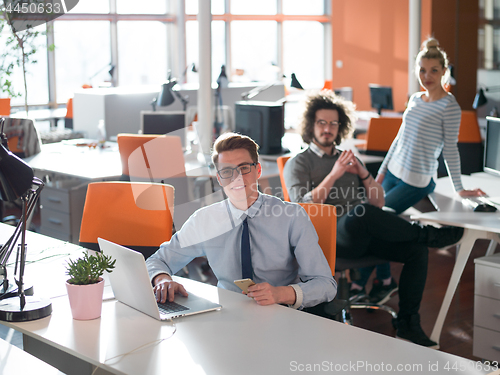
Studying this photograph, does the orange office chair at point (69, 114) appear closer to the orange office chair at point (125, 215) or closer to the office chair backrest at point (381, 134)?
the office chair backrest at point (381, 134)

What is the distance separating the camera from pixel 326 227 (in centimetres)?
217

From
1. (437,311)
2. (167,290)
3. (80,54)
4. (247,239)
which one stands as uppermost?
(80,54)

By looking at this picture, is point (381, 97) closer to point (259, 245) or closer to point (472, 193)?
point (472, 193)

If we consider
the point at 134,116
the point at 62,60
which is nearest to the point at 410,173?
the point at 134,116

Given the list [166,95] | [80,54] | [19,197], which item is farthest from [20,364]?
[80,54]

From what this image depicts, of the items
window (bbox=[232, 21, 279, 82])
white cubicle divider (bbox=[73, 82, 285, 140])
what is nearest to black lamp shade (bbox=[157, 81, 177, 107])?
white cubicle divider (bbox=[73, 82, 285, 140])

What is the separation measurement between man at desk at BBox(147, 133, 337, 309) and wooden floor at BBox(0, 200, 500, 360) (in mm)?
1307

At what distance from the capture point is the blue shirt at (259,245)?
1.90m

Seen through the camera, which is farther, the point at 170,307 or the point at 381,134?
the point at 381,134

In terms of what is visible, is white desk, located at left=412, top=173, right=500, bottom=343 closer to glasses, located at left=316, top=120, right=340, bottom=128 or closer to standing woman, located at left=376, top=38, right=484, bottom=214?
standing woman, located at left=376, top=38, right=484, bottom=214

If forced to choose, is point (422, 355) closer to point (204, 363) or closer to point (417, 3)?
point (204, 363)

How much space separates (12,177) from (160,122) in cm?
325

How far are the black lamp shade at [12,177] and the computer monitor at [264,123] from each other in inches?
118

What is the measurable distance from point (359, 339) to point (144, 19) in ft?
35.1
